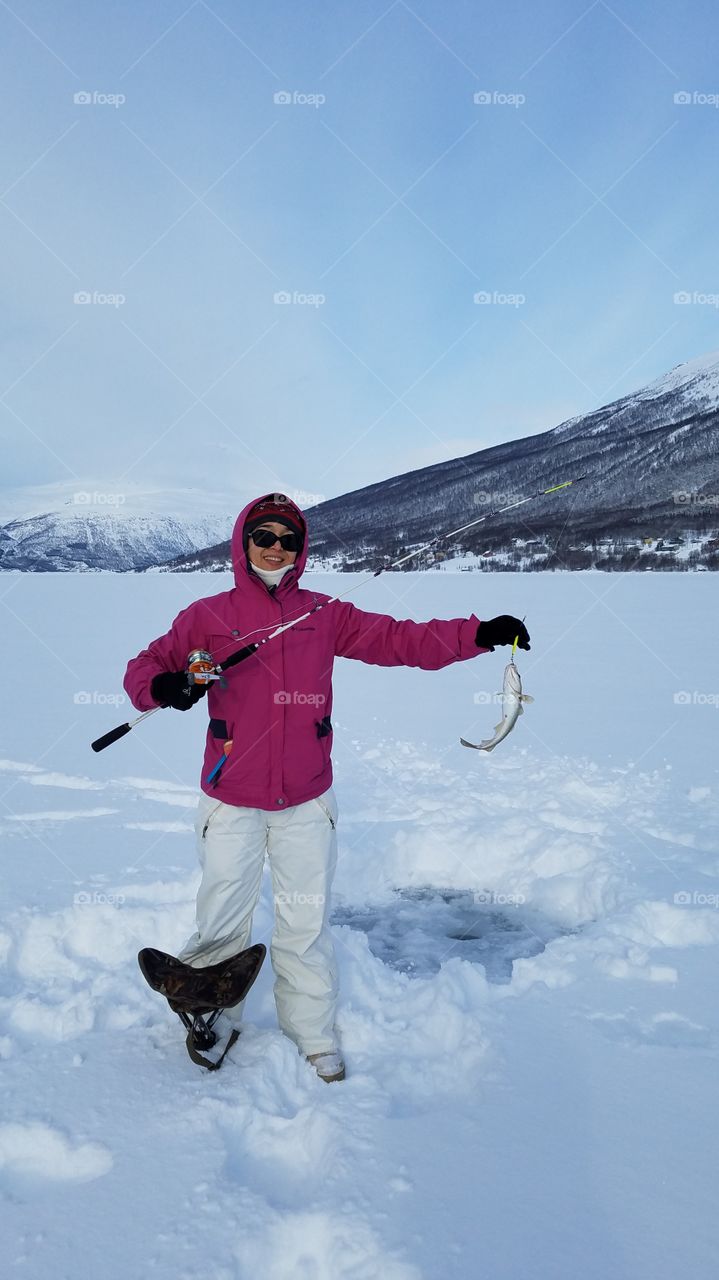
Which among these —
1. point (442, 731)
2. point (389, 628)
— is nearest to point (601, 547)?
point (442, 731)

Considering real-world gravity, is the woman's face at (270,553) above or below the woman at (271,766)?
above

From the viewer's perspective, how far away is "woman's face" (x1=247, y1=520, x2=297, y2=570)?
2.69 metres

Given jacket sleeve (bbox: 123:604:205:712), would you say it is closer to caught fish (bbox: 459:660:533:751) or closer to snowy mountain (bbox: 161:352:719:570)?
caught fish (bbox: 459:660:533:751)

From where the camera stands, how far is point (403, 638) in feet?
9.50

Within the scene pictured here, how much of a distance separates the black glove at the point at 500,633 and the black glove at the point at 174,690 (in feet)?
3.64

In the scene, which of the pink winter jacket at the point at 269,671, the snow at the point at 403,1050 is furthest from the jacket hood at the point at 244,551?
the snow at the point at 403,1050

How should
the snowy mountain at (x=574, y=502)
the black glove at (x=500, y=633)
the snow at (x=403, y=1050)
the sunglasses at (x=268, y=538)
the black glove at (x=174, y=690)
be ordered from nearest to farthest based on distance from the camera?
the snow at (x=403, y=1050) < the black glove at (x=174, y=690) < the sunglasses at (x=268, y=538) < the black glove at (x=500, y=633) < the snowy mountain at (x=574, y=502)

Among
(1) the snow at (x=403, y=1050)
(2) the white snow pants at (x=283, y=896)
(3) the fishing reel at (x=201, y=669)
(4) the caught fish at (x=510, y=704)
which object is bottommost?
(1) the snow at (x=403, y=1050)

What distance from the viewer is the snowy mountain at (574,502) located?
68250 millimetres

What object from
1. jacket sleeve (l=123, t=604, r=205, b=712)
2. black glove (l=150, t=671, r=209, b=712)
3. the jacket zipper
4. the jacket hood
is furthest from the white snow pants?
the jacket hood

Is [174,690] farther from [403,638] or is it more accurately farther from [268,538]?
[403,638]

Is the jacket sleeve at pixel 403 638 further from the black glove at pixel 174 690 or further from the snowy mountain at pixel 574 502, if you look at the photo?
the snowy mountain at pixel 574 502

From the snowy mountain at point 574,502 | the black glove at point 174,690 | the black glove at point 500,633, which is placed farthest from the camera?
the snowy mountain at point 574,502

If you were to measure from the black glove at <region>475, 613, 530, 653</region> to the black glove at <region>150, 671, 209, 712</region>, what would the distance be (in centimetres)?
111
